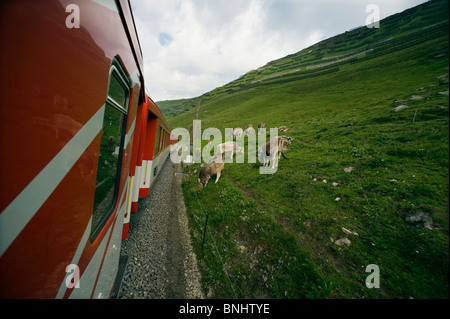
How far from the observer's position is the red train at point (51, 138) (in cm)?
87

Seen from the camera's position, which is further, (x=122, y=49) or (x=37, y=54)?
(x=122, y=49)

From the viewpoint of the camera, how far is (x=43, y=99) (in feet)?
3.30

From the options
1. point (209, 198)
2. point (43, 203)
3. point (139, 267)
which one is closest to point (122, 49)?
point (43, 203)

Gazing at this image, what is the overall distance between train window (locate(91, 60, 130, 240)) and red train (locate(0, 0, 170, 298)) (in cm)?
24

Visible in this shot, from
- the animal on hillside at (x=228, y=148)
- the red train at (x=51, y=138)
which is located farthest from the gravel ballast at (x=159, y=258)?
the animal on hillside at (x=228, y=148)

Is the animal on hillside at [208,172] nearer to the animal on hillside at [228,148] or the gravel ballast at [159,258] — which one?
the gravel ballast at [159,258]

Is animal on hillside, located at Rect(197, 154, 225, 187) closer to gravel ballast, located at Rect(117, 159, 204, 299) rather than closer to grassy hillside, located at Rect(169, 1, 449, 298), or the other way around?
grassy hillside, located at Rect(169, 1, 449, 298)

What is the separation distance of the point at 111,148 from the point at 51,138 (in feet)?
4.50

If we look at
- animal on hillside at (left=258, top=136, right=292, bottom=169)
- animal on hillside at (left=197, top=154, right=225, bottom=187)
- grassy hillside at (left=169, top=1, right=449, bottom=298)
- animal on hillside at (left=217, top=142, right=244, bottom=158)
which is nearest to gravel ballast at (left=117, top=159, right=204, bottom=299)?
grassy hillside at (left=169, top=1, right=449, bottom=298)

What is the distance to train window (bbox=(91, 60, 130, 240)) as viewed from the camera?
1.94m

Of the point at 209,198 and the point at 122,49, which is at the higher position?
the point at 122,49
